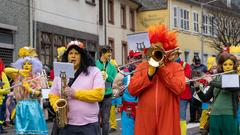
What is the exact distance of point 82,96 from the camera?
226 inches

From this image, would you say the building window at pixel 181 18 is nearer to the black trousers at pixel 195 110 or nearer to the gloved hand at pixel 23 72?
the black trousers at pixel 195 110

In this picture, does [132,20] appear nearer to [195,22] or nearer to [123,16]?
[123,16]

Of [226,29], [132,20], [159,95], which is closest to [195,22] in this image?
[226,29]

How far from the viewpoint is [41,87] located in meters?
8.51

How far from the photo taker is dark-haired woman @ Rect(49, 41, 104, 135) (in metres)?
5.79

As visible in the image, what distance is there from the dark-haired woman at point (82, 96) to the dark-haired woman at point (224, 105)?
207 centimetres

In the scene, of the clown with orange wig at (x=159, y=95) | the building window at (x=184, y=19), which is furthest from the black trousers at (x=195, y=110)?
the building window at (x=184, y=19)

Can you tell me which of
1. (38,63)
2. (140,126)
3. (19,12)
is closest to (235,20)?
(19,12)

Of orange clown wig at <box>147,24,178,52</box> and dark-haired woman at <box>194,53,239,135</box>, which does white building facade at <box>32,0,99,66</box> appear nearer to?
dark-haired woman at <box>194,53,239,135</box>

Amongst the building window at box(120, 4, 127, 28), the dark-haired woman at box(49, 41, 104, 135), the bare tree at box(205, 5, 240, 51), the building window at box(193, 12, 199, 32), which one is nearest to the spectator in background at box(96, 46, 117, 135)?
the dark-haired woman at box(49, 41, 104, 135)

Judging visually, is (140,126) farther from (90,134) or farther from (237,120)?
(237,120)

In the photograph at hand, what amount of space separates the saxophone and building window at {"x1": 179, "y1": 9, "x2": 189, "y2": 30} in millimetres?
38842

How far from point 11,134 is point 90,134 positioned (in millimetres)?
7352

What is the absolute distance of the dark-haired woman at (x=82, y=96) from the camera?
19.0 feet
